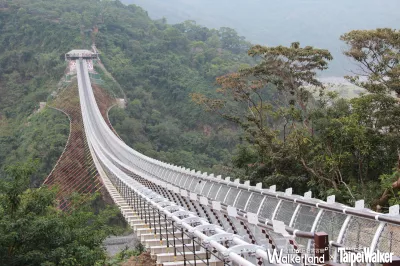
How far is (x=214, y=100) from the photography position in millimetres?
25484

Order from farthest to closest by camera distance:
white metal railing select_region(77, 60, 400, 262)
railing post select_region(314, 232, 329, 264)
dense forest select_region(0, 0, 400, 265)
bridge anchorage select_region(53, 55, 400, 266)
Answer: dense forest select_region(0, 0, 400, 265) → white metal railing select_region(77, 60, 400, 262) → bridge anchorage select_region(53, 55, 400, 266) → railing post select_region(314, 232, 329, 264)

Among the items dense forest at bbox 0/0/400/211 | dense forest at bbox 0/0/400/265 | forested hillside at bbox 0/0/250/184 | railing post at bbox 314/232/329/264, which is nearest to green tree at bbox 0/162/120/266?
dense forest at bbox 0/0/400/265

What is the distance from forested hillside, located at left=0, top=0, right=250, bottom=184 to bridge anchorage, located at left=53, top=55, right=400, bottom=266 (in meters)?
28.0

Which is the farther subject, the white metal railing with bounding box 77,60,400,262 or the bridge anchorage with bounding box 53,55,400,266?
the white metal railing with bounding box 77,60,400,262

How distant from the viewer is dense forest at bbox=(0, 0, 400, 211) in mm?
16203

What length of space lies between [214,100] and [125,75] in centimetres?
4146

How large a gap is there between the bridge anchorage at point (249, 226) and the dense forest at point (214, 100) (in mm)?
4729

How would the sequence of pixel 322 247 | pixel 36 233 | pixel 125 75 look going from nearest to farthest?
pixel 322 247
pixel 36 233
pixel 125 75

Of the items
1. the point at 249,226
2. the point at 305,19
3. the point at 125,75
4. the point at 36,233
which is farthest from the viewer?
the point at 305,19

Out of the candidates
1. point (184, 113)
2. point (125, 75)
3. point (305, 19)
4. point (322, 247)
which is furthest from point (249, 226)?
point (305, 19)

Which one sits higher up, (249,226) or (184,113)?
(249,226)

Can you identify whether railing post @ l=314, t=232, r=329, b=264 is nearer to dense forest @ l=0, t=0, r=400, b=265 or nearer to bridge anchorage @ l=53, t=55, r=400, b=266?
bridge anchorage @ l=53, t=55, r=400, b=266

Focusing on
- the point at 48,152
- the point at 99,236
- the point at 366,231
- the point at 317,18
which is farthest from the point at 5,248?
the point at 317,18

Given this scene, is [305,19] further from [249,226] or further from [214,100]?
[249,226]
